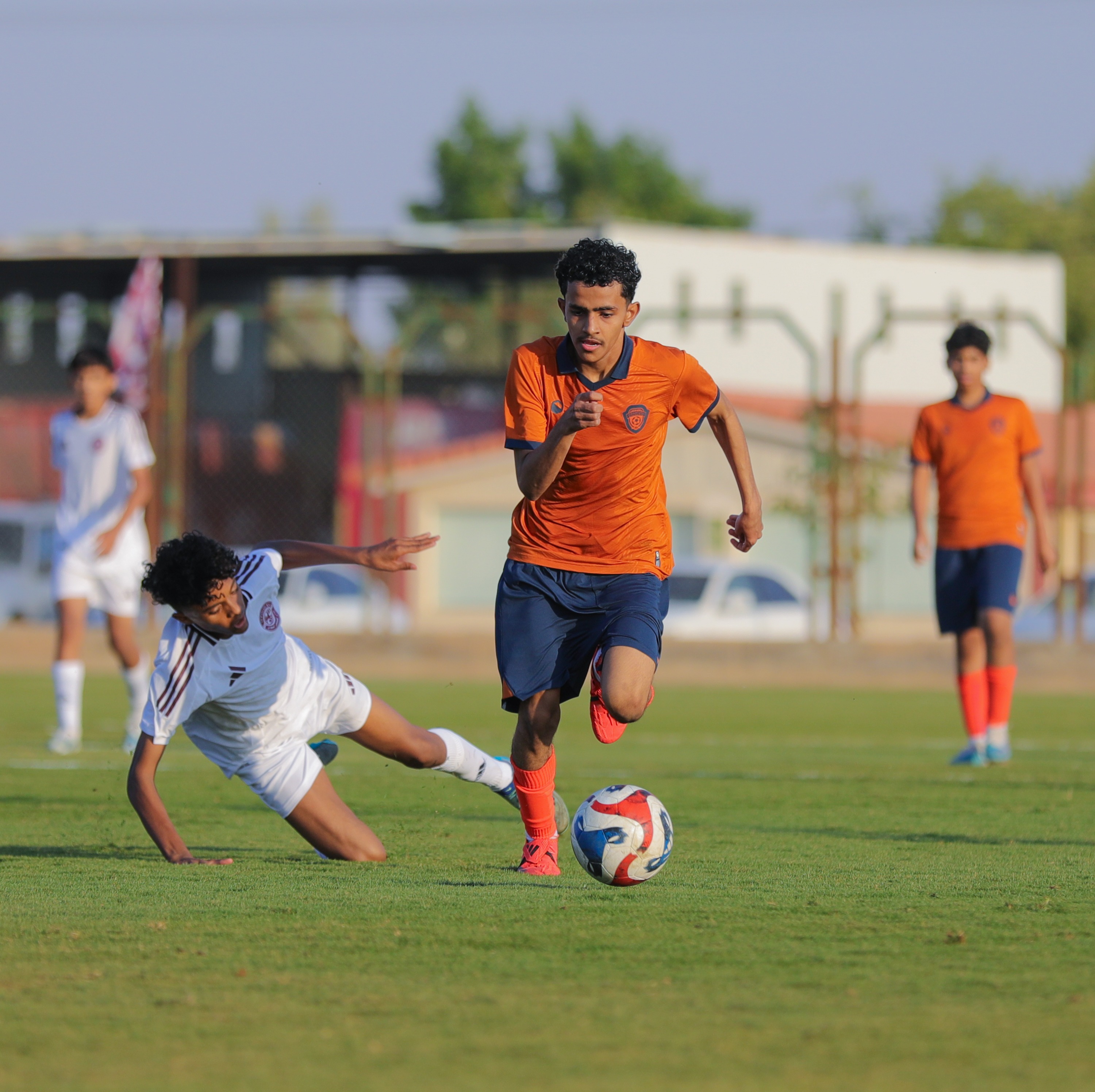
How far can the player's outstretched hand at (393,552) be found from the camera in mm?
5809

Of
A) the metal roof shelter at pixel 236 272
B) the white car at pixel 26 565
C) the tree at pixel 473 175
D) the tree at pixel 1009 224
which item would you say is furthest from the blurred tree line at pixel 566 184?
the white car at pixel 26 565

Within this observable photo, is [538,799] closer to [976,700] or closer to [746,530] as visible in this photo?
[746,530]

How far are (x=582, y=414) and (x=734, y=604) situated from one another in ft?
57.5

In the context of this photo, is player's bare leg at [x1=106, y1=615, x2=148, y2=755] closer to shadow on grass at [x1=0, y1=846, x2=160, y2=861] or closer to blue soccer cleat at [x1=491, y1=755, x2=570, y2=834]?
shadow on grass at [x1=0, y1=846, x2=160, y2=861]

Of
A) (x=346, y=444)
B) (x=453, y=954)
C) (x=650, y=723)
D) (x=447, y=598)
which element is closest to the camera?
(x=453, y=954)

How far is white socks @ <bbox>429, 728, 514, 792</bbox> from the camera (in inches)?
244

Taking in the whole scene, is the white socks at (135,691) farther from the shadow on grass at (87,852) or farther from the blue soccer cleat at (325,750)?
the blue soccer cleat at (325,750)

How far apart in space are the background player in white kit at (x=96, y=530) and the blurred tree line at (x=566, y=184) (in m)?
52.3

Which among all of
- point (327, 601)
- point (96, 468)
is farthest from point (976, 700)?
point (327, 601)

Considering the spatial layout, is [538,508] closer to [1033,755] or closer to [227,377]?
[1033,755]

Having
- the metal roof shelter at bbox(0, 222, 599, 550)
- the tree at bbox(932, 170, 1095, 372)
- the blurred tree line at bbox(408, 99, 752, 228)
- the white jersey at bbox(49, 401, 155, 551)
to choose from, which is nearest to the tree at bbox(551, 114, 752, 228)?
the blurred tree line at bbox(408, 99, 752, 228)

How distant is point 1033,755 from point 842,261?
37.0m

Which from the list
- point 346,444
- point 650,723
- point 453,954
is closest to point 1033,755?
point 650,723

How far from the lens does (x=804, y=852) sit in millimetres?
5941
